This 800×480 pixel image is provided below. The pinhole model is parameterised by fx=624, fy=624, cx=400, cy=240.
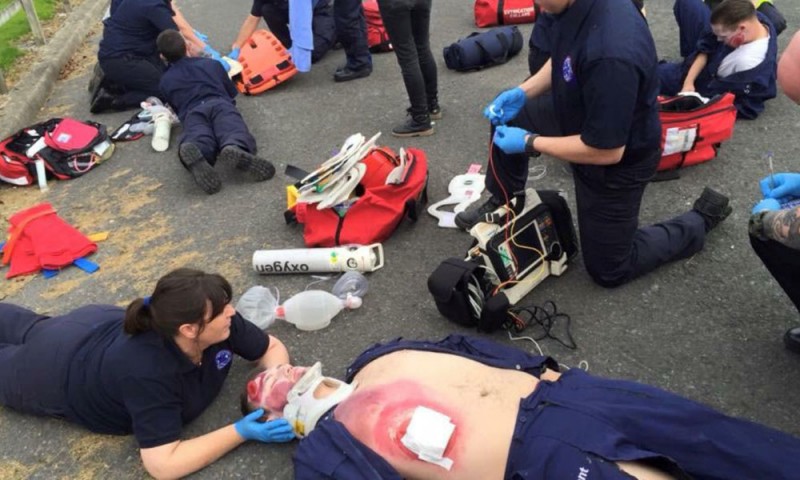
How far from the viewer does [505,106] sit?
3.39 m

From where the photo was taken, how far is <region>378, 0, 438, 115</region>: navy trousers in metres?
4.54

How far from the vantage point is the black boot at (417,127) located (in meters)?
4.94

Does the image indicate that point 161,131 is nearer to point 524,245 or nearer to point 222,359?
point 222,359

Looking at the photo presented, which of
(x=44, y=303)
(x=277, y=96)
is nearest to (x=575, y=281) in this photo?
(x=44, y=303)

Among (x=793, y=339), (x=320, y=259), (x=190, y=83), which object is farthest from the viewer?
(x=190, y=83)

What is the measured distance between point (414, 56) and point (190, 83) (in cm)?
201

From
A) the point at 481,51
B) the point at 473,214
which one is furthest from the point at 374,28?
the point at 473,214

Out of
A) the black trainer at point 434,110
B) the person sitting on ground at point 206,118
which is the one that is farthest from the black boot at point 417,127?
the person sitting on ground at point 206,118

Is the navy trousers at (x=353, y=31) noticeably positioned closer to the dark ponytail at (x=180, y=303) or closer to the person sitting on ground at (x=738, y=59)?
the person sitting on ground at (x=738, y=59)

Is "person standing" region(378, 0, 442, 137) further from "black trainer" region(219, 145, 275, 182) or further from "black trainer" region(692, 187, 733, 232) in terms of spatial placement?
"black trainer" region(692, 187, 733, 232)

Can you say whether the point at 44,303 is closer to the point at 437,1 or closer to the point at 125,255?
the point at 125,255

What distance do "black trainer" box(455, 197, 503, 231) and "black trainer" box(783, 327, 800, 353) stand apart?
1538 millimetres

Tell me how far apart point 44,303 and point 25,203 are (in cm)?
164

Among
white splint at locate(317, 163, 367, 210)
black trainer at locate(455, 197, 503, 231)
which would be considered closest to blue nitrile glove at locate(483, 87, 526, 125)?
black trainer at locate(455, 197, 503, 231)
